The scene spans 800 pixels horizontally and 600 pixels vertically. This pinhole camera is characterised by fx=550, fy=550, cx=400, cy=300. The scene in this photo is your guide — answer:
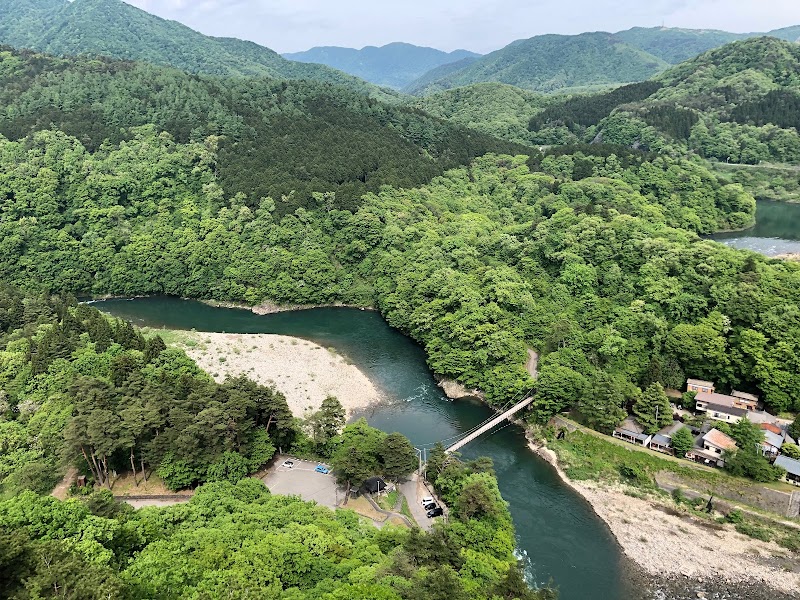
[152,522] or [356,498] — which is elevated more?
[152,522]

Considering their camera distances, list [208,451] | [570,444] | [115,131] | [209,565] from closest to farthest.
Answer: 1. [209,565]
2. [208,451]
3. [570,444]
4. [115,131]

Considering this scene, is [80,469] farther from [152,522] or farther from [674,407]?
[674,407]

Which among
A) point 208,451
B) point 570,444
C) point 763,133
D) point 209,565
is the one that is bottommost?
point 570,444

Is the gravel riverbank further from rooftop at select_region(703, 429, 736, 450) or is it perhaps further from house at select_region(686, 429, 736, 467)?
rooftop at select_region(703, 429, 736, 450)

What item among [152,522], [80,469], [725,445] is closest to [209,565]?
[152,522]

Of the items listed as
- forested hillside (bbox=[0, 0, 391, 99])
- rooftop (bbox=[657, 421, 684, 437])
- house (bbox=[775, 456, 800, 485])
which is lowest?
rooftop (bbox=[657, 421, 684, 437])

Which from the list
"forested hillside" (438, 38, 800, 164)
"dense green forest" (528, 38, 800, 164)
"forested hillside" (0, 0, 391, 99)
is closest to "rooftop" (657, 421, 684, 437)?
"forested hillside" (438, 38, 800, 164)

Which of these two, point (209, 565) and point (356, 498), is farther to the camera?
point (356, 498)

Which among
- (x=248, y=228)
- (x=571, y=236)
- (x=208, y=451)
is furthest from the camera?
(x=248, y=228)

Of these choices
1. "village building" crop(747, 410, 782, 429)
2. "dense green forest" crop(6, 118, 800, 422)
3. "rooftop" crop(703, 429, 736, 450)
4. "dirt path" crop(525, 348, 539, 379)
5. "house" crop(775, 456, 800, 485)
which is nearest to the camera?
"house" crop(775, 456, 800, 485)
